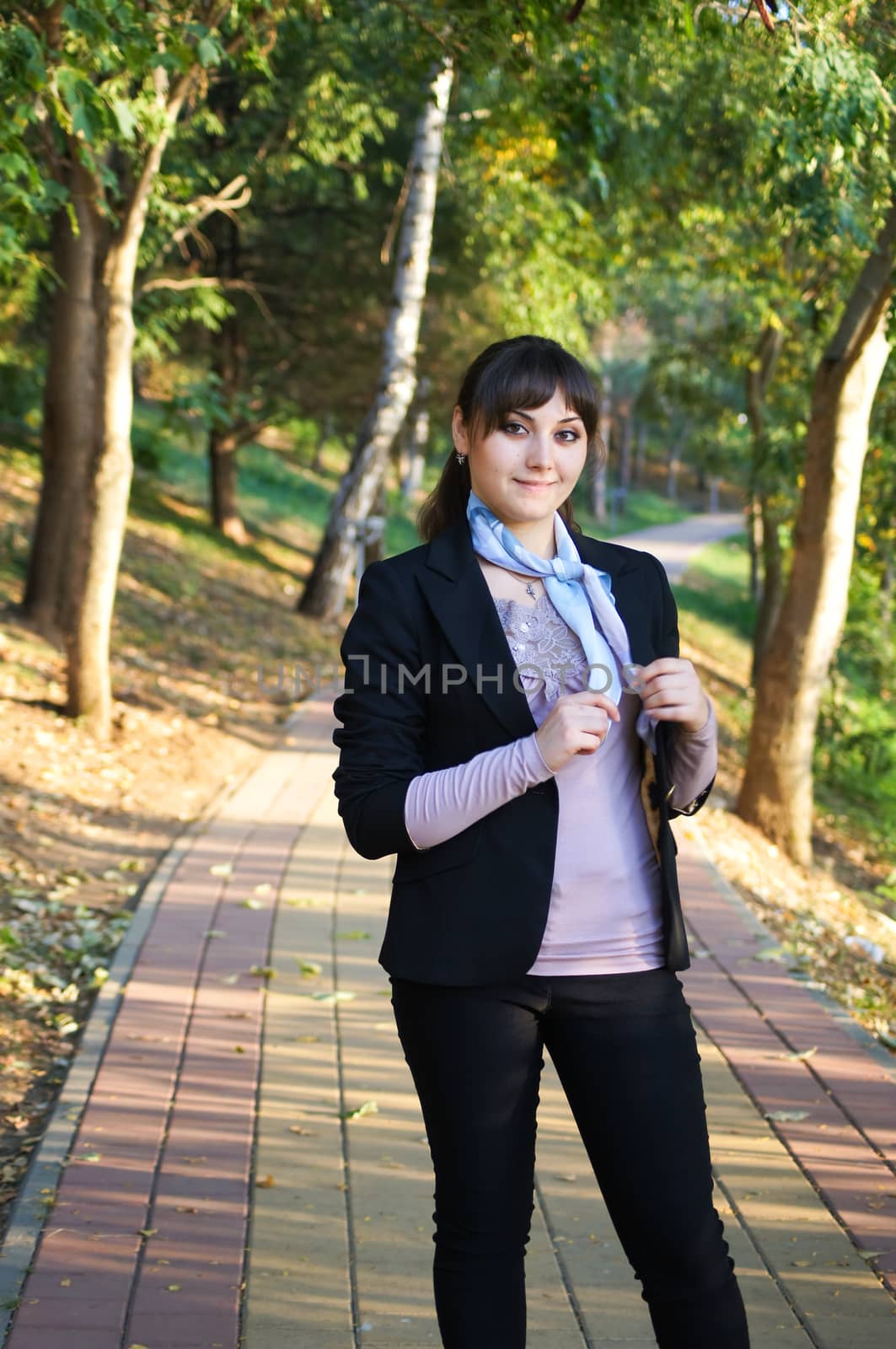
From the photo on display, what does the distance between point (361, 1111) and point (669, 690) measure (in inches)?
104

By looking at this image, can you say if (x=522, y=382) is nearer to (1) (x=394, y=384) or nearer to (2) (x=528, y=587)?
(2) (x=528, y=587)

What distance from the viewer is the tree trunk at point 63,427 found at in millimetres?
10664

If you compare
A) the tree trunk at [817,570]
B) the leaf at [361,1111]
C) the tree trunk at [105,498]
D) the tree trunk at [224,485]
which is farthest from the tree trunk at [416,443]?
the leaf at [361,1111]

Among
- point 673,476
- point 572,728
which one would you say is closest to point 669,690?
point 572,728

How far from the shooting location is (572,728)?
81.4 inches

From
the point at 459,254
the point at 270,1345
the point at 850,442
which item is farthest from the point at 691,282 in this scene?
the point at 270,1345

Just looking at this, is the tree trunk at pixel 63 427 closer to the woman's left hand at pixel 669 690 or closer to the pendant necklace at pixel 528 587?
the pendant necklace at pixel 528 587

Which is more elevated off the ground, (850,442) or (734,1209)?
(850,442)

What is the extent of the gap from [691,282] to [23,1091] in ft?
46.8

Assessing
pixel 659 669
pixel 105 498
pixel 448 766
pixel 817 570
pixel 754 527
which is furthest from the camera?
pixel 754 527

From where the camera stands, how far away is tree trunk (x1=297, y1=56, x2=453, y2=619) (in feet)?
45.4

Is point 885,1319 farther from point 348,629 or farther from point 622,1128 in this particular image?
point 348,629

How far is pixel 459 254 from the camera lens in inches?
740

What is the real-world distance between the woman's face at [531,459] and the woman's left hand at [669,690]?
36cm
